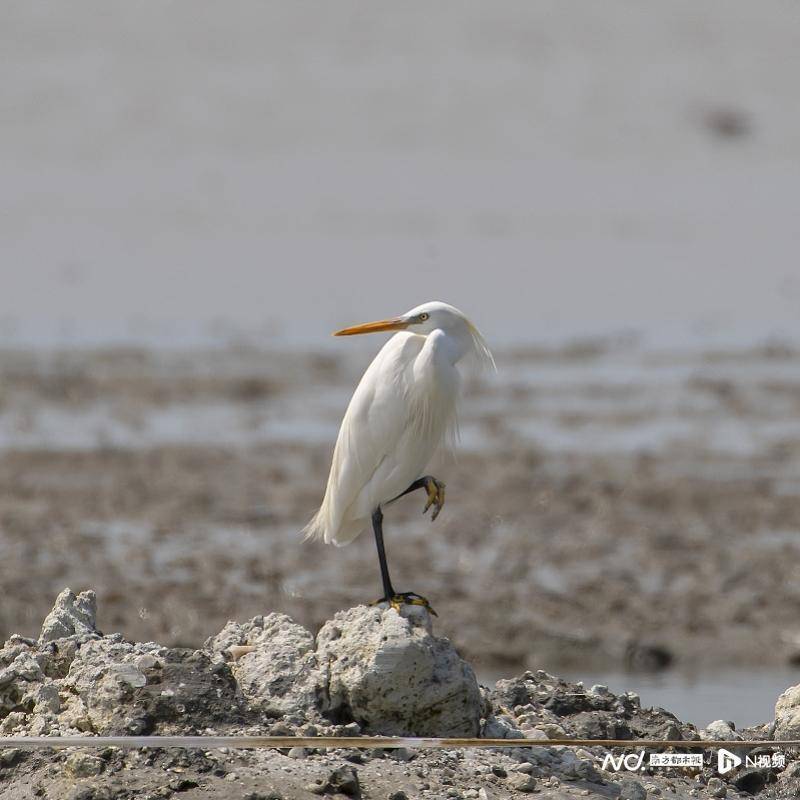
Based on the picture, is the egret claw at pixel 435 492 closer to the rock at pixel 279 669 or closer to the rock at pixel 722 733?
the rock at pixel 279 669

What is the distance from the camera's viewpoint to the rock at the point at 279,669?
20.3 ft

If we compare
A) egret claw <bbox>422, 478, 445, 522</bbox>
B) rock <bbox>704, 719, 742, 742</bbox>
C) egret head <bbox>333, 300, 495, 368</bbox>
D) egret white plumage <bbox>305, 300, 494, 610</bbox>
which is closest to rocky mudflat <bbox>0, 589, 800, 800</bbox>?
rock <bbox>704, 719, 742, 742</bbox>

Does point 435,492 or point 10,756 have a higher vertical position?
point 435,492

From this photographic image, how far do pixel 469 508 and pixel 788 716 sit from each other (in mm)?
6576

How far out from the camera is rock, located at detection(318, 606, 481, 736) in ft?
19.8

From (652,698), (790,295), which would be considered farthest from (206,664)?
(790,295)

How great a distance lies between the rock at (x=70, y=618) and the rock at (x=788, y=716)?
284 cm

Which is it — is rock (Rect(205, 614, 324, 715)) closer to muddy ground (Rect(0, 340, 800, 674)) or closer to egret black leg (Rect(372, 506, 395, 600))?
egret black leg (Rect(372, 506, 395, 600))

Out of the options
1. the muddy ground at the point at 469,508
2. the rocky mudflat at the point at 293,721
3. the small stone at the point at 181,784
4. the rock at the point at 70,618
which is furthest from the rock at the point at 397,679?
the muddy ground at the point at 469,508

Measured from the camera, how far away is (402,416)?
6680 millimetres

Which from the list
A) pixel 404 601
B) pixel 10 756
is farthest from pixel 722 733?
pixel 10 756

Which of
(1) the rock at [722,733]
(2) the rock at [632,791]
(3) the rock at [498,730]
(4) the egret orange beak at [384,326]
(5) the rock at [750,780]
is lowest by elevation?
(5) the rock at [750,780]

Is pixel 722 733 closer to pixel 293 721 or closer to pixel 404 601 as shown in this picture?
pixel 404 601

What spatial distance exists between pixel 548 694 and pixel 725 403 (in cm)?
1104
